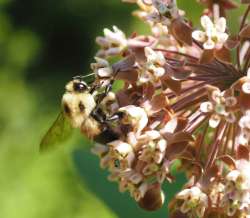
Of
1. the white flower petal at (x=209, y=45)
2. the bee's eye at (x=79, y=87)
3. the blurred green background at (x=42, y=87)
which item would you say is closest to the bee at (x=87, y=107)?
Result: the bee's eye at (x=79, y=87)

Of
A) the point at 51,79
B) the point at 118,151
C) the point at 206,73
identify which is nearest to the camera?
the point at 118,151

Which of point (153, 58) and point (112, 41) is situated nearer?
point (153, 58)

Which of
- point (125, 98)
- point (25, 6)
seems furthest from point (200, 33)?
point (25, 6)

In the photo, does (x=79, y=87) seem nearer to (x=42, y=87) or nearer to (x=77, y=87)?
(x=77, y=87)

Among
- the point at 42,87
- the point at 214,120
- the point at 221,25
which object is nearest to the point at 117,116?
the point at 214,120

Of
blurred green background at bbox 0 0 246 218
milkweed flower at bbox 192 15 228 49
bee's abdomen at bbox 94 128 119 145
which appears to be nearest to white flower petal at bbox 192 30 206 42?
milkweed flower at bbox 192 15 228 49

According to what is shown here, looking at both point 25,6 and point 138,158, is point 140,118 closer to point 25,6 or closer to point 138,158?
point 138,158
